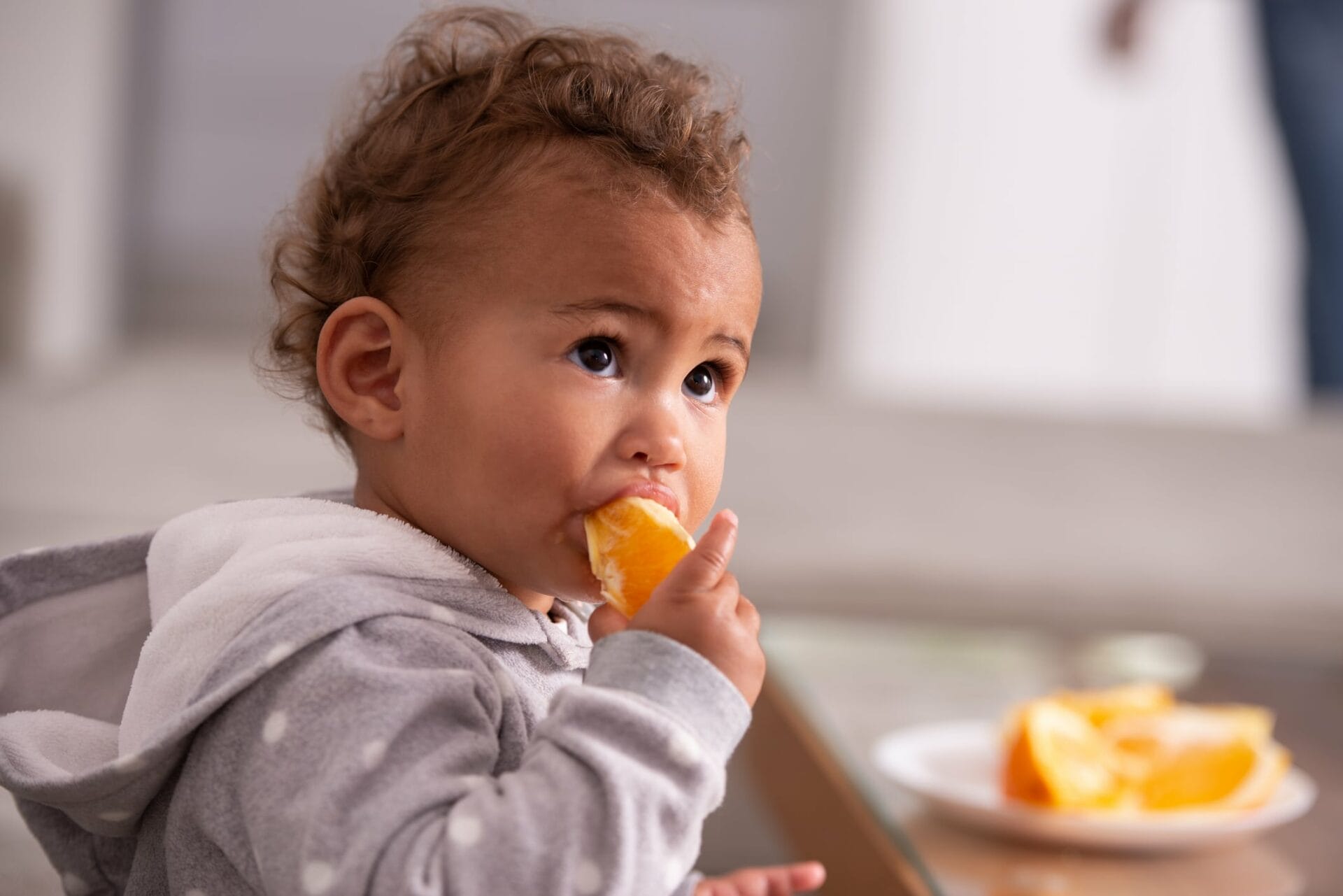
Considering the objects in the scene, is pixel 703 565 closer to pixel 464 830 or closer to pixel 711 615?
pixel 711 615

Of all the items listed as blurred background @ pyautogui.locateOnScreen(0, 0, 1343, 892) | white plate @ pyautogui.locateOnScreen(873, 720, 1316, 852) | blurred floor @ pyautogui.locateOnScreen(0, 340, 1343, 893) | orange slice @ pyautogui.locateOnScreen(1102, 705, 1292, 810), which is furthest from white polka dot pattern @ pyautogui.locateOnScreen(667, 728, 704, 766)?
blurred background @ pyautogui.locateOnScreen(0, 0, 1343, 892)

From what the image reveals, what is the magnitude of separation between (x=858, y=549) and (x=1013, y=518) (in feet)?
1.36

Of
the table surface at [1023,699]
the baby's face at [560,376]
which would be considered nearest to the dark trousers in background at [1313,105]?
the table surface at [1023,699]

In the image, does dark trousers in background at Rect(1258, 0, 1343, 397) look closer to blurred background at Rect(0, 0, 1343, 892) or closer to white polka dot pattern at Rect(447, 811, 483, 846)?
blurred background at Rect(0, 0, 1343, 892)

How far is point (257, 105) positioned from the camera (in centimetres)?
357

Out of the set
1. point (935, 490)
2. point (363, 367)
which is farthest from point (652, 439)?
point (935, 490)

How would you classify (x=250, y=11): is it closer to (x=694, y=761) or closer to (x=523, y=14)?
(x=523, y=14)

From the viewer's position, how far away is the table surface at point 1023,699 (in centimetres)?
86

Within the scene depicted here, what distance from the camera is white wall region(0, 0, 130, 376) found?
2994 millimetres

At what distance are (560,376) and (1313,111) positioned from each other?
7.67 feet

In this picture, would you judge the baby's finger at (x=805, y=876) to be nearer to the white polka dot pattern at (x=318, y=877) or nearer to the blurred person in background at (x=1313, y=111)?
the white polka dot pattern at (x=318, y=877)

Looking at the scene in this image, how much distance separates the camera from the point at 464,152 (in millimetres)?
676

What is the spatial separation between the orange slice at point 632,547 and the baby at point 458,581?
0.01m

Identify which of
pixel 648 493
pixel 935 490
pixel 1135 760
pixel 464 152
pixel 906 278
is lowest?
pixel 935 490
